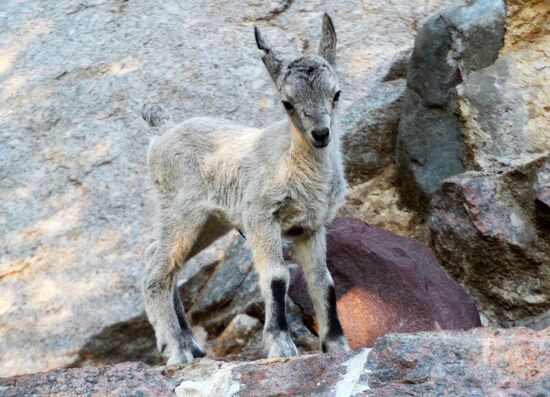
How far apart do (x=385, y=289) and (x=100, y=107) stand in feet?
16.0

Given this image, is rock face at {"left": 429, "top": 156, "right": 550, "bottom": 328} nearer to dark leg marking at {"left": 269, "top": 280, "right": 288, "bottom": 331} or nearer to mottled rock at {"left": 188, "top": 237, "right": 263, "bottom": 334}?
mottled rock at {"left": 188, "top": 237, "right": 263, "bottom": 334}

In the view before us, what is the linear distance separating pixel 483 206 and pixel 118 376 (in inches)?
156

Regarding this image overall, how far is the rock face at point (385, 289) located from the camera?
23.6ft

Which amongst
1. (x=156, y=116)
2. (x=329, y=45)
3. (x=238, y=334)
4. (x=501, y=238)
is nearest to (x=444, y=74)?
(x=501, y=238)

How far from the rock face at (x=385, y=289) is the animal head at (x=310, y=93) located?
1.22 metres

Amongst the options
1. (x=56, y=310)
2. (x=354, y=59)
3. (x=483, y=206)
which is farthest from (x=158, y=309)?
(x=354, y=59)

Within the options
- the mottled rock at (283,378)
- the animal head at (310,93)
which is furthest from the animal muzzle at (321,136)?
the mottled rock at (283,378)

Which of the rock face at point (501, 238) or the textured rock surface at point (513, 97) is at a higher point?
the textured rock surface at point (513, 97)

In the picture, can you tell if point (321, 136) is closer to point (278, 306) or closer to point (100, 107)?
point (278, 306)

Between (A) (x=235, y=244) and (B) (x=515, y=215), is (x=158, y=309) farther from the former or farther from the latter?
(B) (x=515, y=215)

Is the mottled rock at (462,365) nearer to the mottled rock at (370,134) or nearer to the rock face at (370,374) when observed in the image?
the rock face at (370,374)

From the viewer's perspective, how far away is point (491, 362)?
15.4 ft

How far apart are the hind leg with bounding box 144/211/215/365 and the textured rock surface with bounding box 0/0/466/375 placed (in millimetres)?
1399

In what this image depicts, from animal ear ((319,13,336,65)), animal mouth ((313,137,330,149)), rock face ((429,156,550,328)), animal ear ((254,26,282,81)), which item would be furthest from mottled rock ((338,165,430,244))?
animal mouth ((313,137,330,149))
